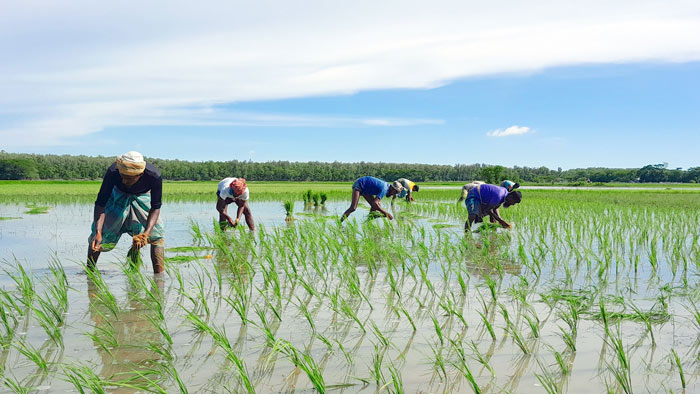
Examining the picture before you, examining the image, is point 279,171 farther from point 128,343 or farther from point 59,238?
point 128,343

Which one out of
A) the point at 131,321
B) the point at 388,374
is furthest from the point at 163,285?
the point at 388,374

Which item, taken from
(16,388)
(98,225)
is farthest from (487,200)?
(16,388)

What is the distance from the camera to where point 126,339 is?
3193 millimetres

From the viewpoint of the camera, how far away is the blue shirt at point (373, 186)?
9.62 m

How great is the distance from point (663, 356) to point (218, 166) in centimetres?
7482

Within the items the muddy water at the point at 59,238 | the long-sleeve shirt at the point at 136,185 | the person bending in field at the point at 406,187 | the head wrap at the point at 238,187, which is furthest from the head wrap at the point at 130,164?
the person bending in field at the point at 406,187

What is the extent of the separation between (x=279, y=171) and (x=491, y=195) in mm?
67798

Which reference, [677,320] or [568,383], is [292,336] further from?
[677,320]

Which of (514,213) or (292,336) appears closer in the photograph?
(292,336)

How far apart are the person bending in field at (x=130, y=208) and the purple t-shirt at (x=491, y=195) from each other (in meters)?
5.00

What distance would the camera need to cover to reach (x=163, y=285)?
4.73m

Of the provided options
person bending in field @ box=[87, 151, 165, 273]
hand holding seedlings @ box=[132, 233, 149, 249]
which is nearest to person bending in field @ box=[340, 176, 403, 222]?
person bending in field @ box=[87, 151, 165, 273]

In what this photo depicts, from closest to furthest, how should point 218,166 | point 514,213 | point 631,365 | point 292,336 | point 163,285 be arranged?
1. point 631,365
2. point 292,336
3. point 163,285
4. point 514,213
5. point 218,166

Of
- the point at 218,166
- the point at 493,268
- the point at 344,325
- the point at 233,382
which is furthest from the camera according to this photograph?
the point at 218,166
